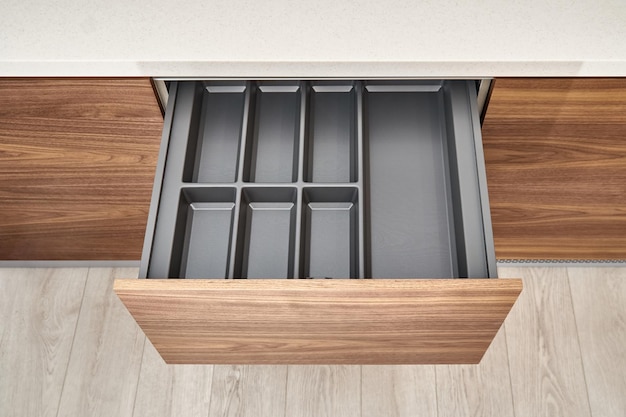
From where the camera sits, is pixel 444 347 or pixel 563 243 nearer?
pixel 444 347

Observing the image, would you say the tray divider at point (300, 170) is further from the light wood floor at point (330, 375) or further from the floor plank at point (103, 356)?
the floor plank at point (103, 356)

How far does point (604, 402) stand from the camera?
4.70 feet

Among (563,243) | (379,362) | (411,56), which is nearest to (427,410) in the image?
(379,362)

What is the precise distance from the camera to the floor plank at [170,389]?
1.46 m

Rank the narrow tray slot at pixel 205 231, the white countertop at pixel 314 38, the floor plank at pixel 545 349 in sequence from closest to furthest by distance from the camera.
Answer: the white countertop at pixel 314 38 → the narrow tray slot at pixel 205 231 → the floor plank at pixel 545 349

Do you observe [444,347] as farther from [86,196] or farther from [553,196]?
[86,196]

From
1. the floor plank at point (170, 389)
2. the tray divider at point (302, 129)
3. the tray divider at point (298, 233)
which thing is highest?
the tray divider at point (302, 129)

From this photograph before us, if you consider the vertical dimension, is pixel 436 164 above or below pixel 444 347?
above

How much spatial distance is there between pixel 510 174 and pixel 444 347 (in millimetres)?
444

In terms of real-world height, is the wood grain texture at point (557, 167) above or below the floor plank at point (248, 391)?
above

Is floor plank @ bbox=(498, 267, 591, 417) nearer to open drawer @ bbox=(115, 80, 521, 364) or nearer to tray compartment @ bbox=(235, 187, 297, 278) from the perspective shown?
open drawer @ bbox=(115, 80, 521, 364)

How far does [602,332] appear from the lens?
5.00ft

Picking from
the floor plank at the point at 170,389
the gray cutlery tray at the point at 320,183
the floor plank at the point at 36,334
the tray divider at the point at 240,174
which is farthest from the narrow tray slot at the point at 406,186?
the floor plank at the point at 36,334

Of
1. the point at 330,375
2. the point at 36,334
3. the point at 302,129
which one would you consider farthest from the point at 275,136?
the point at 36,334
